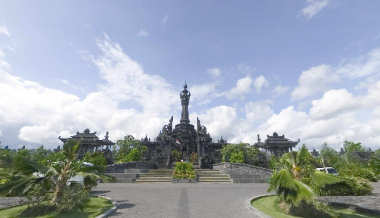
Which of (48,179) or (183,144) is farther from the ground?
(183,144)

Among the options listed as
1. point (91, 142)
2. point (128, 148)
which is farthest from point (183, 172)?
point (91, 142)

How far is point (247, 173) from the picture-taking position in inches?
934

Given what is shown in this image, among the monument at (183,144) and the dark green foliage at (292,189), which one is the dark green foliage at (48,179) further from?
the monument at (183,144)

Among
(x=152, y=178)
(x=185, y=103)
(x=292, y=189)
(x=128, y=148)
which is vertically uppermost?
(x=185, y=103)

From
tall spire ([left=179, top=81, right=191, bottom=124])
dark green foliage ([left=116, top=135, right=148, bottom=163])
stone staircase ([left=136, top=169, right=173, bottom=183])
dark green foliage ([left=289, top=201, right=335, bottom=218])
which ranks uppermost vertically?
tall spire ([left=179, top=81, right=191, bottom=124])

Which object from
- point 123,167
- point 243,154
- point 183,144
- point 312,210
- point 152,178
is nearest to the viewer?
point 312,210

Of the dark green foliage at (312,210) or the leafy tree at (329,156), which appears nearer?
the dark green foliage at (312,210)

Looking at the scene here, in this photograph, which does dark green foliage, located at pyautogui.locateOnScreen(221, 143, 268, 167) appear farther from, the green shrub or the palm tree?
the palm tree

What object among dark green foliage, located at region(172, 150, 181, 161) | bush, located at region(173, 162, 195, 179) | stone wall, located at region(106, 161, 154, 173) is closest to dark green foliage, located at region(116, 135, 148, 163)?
dark green foliage, located at region(172, 150, 181, 161)

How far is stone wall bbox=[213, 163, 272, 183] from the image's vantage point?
839 inches

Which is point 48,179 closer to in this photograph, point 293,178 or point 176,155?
point 293,178

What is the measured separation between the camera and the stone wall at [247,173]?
21312 millimetres

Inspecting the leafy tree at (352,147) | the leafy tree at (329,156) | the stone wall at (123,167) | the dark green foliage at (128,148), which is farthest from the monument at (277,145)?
the stone wall at (123,167)

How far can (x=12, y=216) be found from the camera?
22.8 ft
